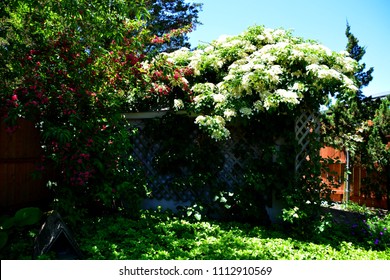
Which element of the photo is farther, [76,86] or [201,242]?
[76,86]

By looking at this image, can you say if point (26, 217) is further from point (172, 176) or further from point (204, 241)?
point (172, 176)

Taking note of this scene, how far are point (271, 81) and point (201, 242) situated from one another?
8.72ft

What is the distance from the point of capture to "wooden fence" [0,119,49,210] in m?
4.89

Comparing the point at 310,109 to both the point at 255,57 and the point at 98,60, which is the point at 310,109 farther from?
the point at 98,60

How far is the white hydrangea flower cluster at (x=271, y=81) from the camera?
15.3 ft

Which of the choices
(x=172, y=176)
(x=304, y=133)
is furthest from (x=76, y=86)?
(x=304, y=133)

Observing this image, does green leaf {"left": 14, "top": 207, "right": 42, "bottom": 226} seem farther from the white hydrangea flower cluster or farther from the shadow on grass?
the white hydrangea flower cluster

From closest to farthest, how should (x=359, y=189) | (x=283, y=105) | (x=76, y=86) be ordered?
(x=76, y=86) < (x=283, y=105) < (x=359, y=189)

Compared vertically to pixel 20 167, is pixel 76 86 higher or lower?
higher

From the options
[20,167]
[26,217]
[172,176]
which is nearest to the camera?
[26,217]

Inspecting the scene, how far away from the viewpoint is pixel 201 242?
3.92 m

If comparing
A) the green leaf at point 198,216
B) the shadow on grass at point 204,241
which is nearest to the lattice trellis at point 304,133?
the shadow on grass at point 204,241

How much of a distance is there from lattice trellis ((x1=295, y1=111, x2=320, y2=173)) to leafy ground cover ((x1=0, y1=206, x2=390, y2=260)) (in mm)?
1168

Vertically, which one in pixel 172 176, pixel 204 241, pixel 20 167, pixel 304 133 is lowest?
pixel 204 241
